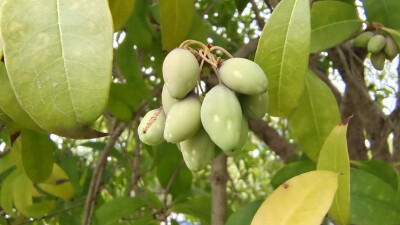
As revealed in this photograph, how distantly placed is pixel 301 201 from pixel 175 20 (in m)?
0.44

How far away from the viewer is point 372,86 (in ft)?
6.85

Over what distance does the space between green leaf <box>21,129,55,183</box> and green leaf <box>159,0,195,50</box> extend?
359 mm

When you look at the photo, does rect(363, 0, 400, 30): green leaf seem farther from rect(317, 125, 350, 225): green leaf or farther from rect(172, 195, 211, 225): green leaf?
rect(172, 195, 211, 225): green leaf

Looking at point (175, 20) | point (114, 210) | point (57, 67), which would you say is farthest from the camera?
point (114, 210)

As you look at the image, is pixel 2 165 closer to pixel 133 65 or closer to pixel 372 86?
pixel 133 65

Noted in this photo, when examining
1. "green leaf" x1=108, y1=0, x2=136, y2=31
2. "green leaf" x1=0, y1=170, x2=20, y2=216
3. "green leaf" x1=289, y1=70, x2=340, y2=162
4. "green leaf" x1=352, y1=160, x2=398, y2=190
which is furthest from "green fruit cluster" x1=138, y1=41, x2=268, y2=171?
"green leaf" x1=0, y1=170, x2=20, y2=216

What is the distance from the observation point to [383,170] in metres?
1.27

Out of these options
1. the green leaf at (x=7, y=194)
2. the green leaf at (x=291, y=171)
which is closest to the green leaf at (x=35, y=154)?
the green leaf at (x=7, y=194)

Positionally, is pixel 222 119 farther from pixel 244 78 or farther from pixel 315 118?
pixel 315 118

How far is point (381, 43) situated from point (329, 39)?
14 centimetres

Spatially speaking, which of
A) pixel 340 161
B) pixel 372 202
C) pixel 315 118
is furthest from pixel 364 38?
pixel 340 161

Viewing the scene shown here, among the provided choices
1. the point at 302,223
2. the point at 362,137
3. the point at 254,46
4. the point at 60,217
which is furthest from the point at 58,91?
the point at 362,137

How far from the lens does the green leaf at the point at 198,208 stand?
152cm

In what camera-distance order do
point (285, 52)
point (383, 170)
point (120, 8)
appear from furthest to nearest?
point (383, 170) → point (120, 8) → point (285, 52)
